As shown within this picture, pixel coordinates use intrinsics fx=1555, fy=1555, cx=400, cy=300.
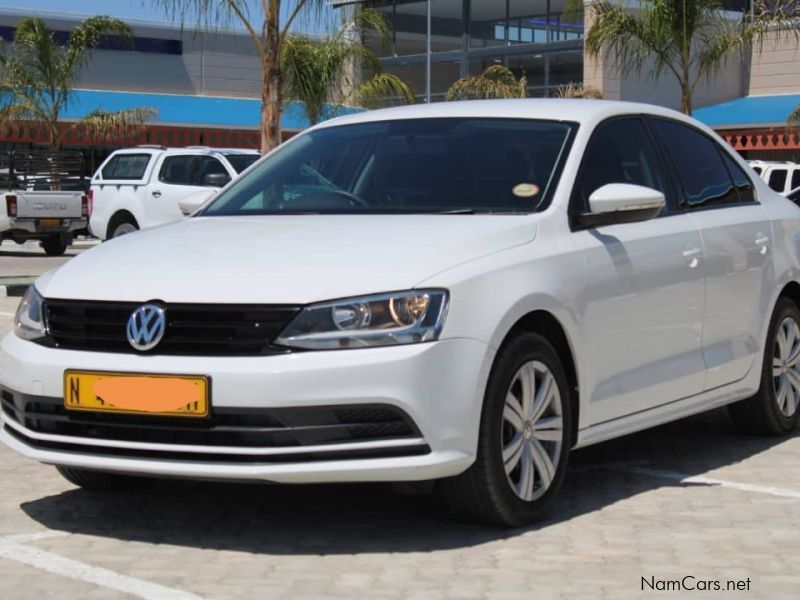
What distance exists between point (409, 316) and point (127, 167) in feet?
63.9

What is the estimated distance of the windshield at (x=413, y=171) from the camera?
619 centimetres

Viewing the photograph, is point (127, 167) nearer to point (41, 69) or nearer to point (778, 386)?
point (41, 69)

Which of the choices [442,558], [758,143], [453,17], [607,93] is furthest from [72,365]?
[453,17]

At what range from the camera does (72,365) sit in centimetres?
534

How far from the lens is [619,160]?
263 inches

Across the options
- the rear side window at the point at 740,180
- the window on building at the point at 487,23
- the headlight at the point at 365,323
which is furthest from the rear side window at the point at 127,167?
the window on building at the point at 487,23

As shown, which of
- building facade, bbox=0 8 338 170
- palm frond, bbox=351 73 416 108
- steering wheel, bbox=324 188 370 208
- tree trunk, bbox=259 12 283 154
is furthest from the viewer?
building facade, bbox=0 8 338 170

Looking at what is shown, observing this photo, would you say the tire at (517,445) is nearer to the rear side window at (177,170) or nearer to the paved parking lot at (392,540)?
the paved parking lot at (392,540)

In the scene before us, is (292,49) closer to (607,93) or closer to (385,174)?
(607,93)

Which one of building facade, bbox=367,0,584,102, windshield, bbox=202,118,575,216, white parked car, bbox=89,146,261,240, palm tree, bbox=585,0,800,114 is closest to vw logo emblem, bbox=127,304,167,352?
windshield, bbox=202,118,575,216

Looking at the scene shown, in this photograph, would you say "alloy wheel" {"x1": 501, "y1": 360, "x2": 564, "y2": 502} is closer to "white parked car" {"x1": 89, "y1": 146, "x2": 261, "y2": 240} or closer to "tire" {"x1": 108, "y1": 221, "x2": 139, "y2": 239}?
"white parked car" {"x1": 89, "y1": 146, "x2": 261, "y2": 240}

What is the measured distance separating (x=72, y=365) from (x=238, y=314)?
65cm

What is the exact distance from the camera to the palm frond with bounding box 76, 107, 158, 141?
3777cm

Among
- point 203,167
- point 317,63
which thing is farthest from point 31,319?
point 317,63
